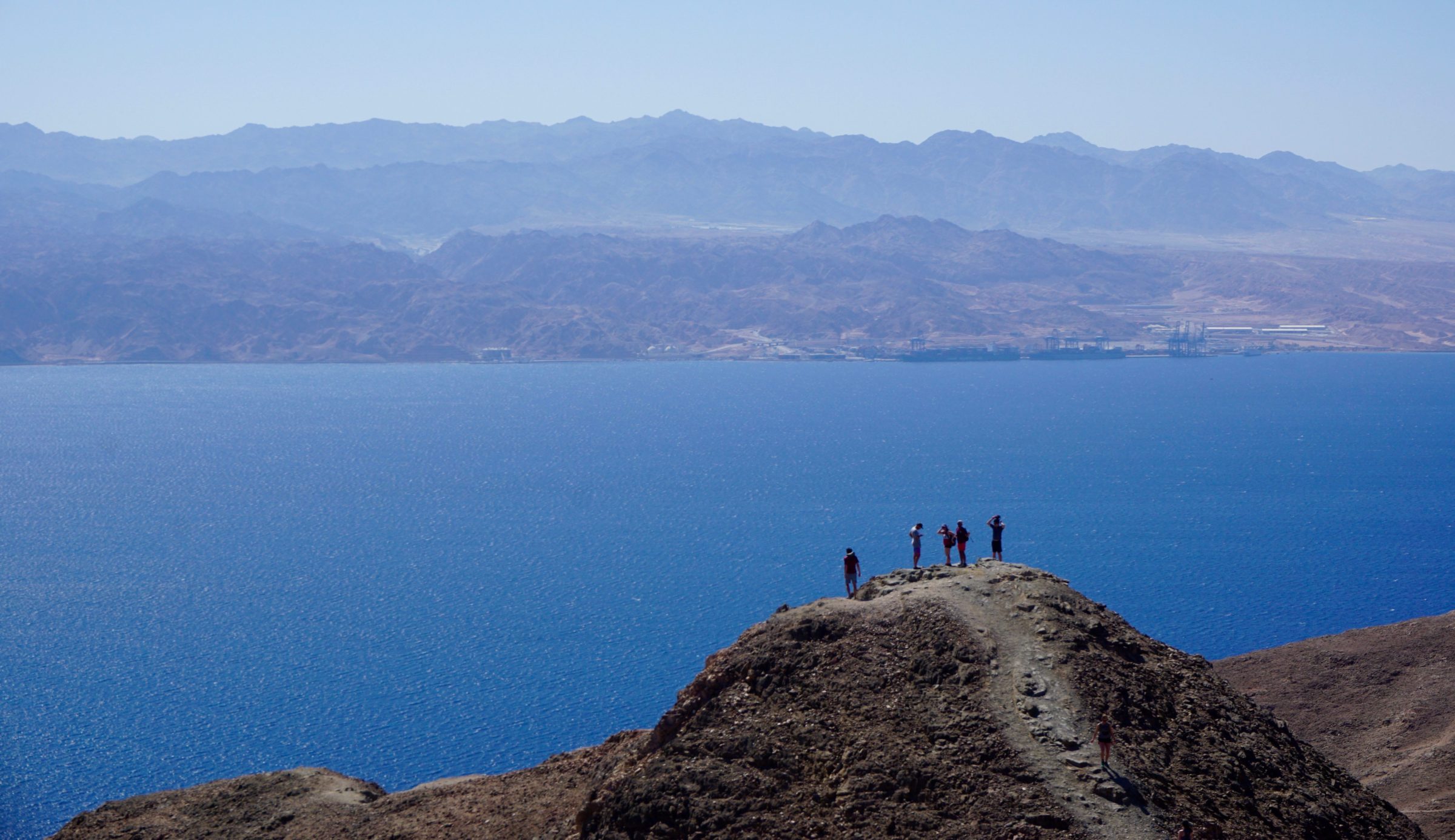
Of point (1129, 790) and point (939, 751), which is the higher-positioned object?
point (939, 751)

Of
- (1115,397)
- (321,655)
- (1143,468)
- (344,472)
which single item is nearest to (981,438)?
(1143,468)

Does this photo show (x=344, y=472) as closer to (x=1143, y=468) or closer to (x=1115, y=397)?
(x=1143, y=468)

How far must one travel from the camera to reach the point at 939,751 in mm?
22312

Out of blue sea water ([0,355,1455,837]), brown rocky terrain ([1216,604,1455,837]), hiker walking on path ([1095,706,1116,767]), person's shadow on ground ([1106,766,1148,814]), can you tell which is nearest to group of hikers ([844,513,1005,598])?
hiker walking on path ([1095,706,1116,767])

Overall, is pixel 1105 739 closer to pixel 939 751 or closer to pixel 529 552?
pixel 939 751

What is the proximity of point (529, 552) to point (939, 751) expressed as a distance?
7397 centimetres

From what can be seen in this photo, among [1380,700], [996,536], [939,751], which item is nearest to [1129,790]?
[939,751]

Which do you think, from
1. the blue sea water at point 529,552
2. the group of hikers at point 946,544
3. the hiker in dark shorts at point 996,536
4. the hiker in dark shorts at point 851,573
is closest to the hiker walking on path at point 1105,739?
the group of hikers at point 946,544

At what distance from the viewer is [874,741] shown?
22703 millimetres

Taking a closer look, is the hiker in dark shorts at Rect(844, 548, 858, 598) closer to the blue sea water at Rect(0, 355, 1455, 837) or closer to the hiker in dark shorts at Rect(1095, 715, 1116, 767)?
the hiker in dark shorts at Rect(1095, 715, 1116, 767)

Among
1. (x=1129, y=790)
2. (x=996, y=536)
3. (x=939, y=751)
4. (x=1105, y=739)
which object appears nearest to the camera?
(x=1129, y=790)

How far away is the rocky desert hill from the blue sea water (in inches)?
1164

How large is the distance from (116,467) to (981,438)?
10191 cm

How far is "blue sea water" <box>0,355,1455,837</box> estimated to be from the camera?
58875mm
